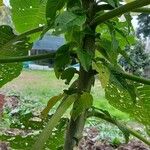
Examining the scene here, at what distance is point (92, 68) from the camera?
0.68m

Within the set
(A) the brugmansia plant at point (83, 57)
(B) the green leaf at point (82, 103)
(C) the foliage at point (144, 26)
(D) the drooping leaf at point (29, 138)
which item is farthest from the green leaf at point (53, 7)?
(C) the foliage at point (144, 26)

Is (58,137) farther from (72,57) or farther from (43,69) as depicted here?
(43,69)

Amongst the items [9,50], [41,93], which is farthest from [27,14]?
[41,93]

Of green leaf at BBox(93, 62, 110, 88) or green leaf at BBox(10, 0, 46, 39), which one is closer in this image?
green leaf at BBox(93, 62, 110, 88)

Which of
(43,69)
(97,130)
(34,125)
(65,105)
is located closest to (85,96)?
(65,105)

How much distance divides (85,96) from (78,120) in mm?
52

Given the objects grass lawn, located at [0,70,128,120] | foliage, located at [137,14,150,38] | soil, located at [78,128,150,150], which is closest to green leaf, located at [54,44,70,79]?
soil, located at [78,128,150,150]

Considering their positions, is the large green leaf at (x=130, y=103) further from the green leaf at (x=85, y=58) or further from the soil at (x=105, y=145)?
the soil at (x=105, y=145)

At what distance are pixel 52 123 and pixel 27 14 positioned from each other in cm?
28

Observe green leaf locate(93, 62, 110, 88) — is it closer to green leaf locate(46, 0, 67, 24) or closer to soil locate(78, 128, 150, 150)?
green leaf locate(46, 0, 67, 24)

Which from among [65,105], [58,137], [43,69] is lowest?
[43,69]

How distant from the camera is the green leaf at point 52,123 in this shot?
2.00 ft

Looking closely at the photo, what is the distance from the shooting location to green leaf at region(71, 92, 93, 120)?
649 mm

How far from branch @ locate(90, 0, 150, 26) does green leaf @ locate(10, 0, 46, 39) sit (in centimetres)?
19
